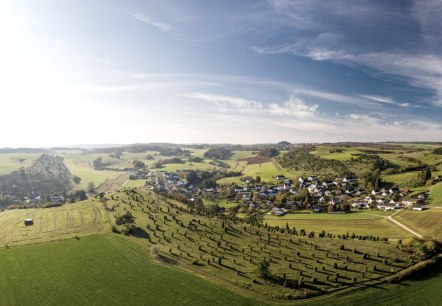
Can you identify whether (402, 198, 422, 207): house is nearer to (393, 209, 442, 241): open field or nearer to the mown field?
(393, 209, 442, 241): open field

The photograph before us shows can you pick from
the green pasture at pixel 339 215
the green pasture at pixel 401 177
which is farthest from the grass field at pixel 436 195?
the green pasture at pixel 401 177

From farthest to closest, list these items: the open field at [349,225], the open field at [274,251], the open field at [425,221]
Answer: the open field at [349,225] < the open field at [425,221] < the open field at [274,251]

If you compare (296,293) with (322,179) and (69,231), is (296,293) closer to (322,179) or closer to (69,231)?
(69,231)

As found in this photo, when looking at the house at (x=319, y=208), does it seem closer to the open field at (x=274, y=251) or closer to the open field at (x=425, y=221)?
the open field at (x=274, y=251)

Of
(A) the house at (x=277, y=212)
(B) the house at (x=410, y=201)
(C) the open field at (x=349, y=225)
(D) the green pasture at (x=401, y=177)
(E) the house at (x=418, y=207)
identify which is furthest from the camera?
(D) the green pasture at (x=401, y=177)

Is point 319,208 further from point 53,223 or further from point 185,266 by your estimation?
point 53,223
